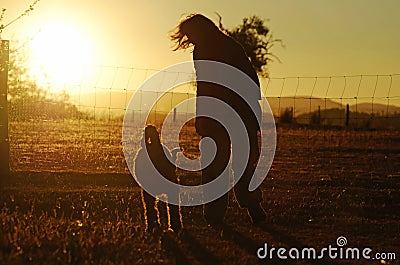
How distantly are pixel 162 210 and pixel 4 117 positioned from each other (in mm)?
5069

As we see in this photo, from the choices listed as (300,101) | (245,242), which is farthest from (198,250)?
(300,101)

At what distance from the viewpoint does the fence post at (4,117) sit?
1285 centimetres

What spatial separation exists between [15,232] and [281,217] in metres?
4.24

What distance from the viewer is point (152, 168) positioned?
8.66m

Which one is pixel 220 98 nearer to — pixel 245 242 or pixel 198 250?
pixel 245 242

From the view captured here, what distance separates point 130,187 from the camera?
12945mm

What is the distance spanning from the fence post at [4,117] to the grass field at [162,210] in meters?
0.25

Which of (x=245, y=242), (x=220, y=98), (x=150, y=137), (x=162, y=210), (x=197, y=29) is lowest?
(x=245, y=242)

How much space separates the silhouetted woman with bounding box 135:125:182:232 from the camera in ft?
28.4

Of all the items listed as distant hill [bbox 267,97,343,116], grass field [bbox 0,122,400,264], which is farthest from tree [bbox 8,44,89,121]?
distant hill [bbox 267,97,343,116]

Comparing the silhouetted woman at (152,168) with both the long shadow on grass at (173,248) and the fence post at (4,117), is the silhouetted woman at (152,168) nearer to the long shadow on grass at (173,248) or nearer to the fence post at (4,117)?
the long shadow on grass at (173,248)

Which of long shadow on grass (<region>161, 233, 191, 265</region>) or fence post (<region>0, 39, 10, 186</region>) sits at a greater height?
fence post (<region>0, 39, 10, 186</region>)

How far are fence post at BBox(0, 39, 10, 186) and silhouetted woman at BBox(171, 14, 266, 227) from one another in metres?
4.80

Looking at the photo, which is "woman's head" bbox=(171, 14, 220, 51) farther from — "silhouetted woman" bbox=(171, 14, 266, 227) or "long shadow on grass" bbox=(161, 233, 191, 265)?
"long shadow on grass" bbox=(161, 233, 191, 265)
